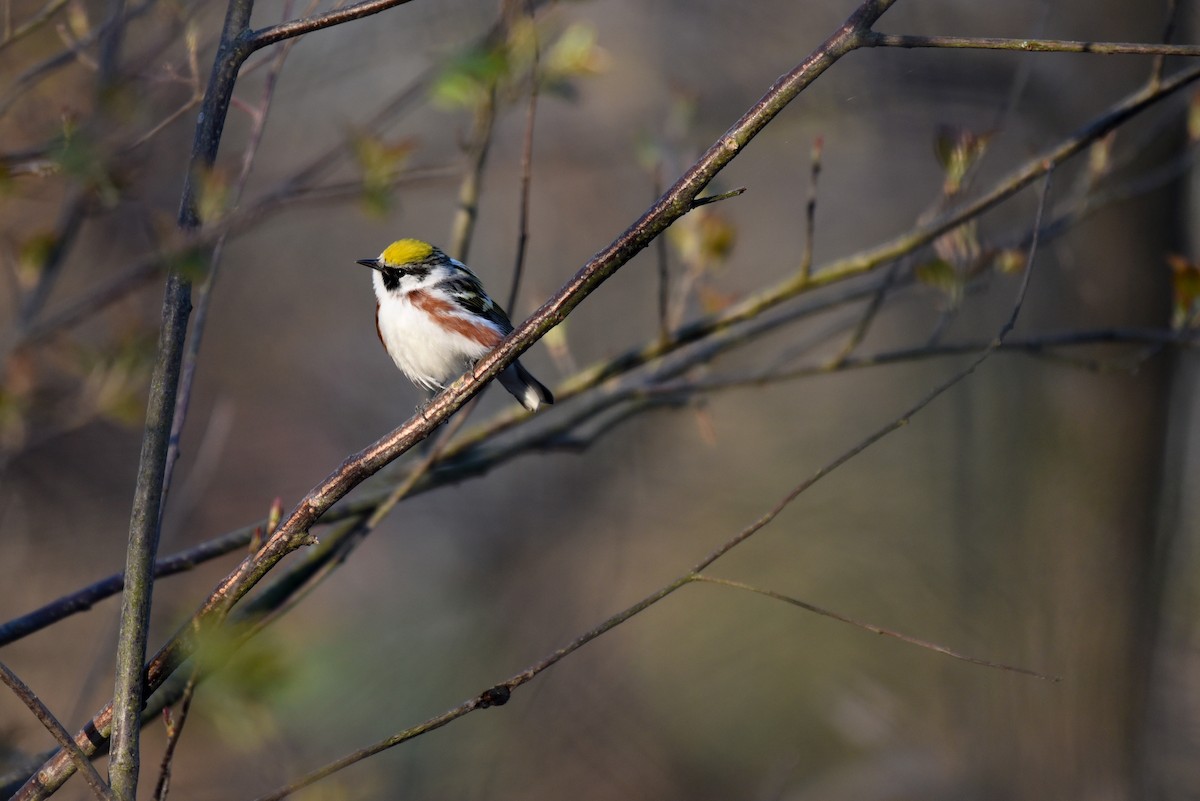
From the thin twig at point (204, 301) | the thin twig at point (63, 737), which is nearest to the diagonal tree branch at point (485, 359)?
the thin twig at point (63, 737)

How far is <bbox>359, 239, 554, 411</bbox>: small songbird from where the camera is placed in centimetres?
342

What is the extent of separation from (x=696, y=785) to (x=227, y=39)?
6.45 m

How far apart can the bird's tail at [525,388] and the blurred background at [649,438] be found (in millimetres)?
174

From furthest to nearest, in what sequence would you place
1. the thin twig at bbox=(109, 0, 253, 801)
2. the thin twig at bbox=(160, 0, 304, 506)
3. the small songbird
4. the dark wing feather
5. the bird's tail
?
the dark wing feather
the small songbird
the bird's tail
the thin twig at bbox=(160, 0, 304, 506)
the thin twig at bbox=(109, 0, 253, 801)

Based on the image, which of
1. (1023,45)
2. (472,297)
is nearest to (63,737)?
(1023,45)

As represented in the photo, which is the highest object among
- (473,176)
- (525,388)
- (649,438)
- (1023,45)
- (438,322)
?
(649,438)

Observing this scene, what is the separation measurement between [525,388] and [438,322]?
42cm

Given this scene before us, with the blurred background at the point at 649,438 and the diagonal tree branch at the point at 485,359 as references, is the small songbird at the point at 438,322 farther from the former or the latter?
the diagonal tree branch at the point at 485,359

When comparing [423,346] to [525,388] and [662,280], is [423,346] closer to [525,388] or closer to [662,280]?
[525,388]

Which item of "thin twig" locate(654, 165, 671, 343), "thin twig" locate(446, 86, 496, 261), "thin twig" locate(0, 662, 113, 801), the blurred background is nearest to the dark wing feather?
"thin twig" locate(446, 86, 496, 261)

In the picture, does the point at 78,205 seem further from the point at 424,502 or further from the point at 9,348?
the point at 424,502

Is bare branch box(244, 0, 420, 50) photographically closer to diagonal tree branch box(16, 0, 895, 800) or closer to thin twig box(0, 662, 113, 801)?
diagonal tree branch box(16, 0, 895, 800)

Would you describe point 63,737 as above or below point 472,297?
below

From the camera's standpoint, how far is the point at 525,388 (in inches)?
131
